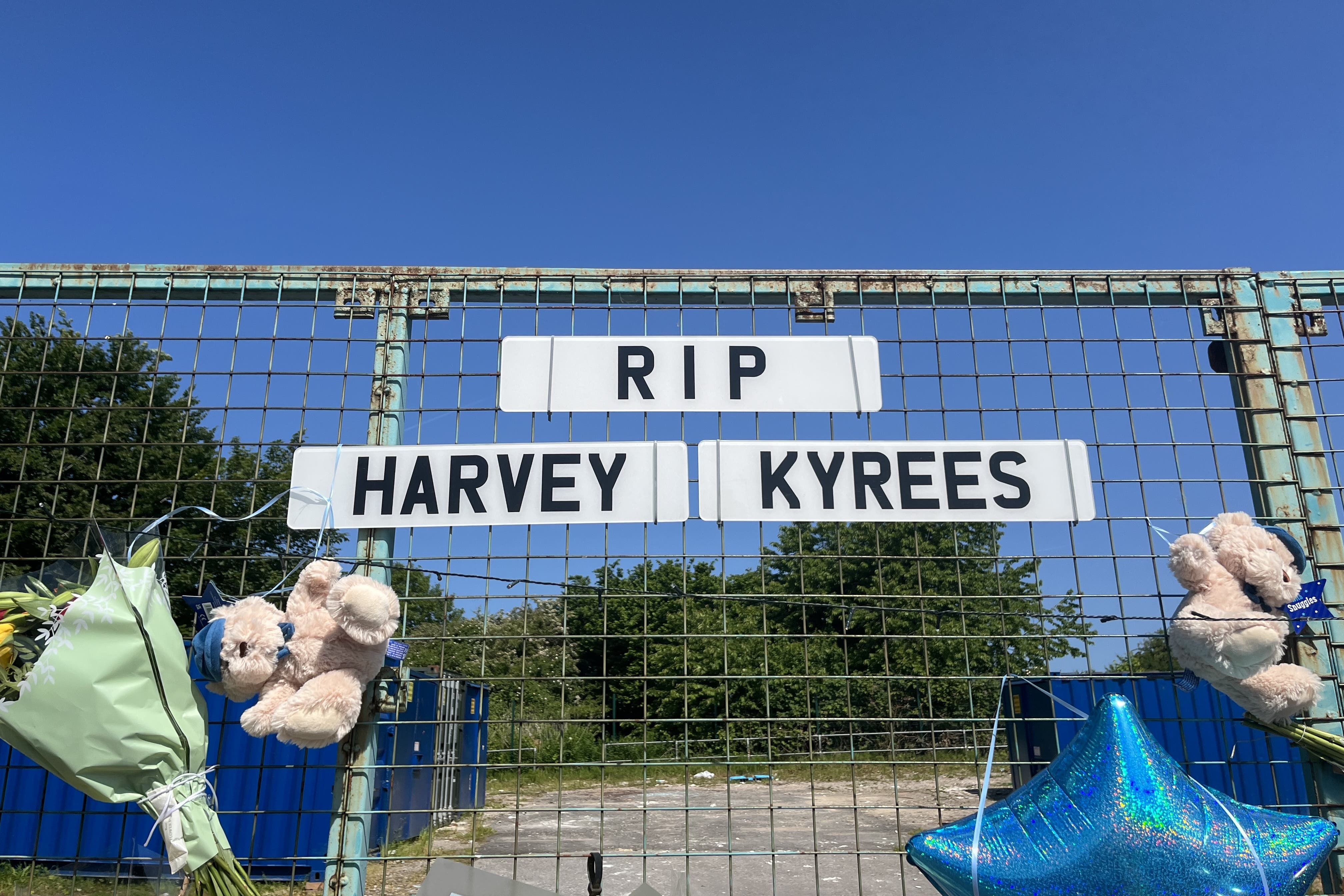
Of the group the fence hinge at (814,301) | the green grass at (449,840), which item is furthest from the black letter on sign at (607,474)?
the green grass at (449,840)

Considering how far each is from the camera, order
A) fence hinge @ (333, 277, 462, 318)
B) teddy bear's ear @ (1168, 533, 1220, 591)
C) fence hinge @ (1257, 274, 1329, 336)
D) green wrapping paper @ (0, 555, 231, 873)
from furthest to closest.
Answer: fence hinge @ (1257, 274, 1329, 336), fence hinge @ (333, 277, 462, 318), teddy bear's ear @ (1168, 533, 1220, 591), green wrapping paper @ (0, 555, 231, 873)

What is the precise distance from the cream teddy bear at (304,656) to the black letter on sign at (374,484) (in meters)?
0.30

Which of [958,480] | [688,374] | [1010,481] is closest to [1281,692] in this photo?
[1010,481]

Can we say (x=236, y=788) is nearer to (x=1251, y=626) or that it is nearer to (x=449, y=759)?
(x=449, y=759)

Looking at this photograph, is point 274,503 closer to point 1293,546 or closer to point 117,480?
point 117,480

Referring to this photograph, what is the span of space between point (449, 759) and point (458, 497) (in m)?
5.48

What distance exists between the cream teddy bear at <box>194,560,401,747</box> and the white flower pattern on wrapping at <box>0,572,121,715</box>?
0.27m

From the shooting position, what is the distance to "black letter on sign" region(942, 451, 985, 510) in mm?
2740

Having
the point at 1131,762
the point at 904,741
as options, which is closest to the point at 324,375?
the point at 1131,762

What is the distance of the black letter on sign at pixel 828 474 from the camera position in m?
2.73

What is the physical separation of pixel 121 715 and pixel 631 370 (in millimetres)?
1678

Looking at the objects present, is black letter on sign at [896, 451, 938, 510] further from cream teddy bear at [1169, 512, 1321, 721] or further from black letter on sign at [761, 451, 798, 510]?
cream teddy bear at [1169, 512, 1321, 721]

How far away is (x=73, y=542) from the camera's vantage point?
2.31 metres

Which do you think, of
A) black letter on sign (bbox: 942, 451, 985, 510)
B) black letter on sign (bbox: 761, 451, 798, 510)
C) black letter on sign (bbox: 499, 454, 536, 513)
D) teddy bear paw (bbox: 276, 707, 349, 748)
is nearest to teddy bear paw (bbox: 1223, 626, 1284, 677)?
black letter on sign (bbox: 942, 451, 985, 510)
